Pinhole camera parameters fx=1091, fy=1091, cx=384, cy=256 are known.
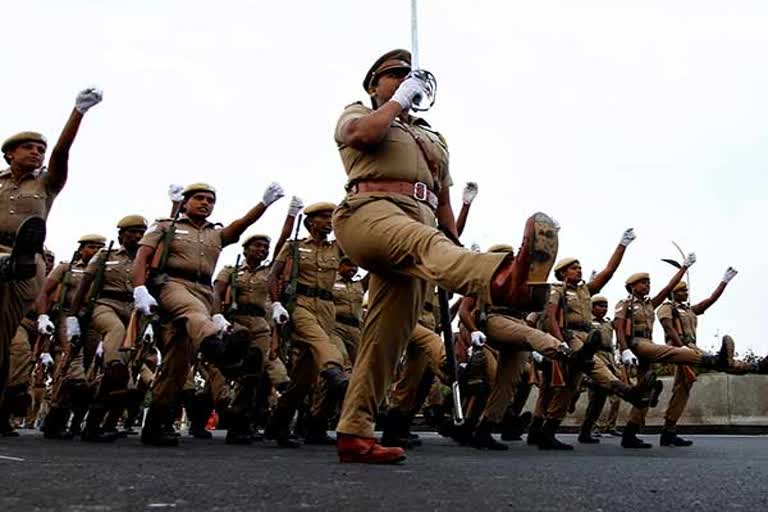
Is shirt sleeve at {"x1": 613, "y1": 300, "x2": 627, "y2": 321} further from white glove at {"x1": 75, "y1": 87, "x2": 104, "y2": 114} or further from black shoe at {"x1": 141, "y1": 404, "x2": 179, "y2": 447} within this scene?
white glove at {"x1": 75, "y1": 87, "x2": 104, "y2": 114}

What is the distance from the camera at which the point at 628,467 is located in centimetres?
564

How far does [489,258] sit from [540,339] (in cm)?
519

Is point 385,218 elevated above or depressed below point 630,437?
above

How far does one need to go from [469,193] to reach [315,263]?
5.39 ft

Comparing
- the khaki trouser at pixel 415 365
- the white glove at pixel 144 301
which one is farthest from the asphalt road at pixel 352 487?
the khaki trouser at pixel 415 365

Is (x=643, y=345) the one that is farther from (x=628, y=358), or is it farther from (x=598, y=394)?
(x=598, y=394)

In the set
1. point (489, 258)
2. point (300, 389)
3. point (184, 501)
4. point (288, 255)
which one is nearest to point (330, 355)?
point (300, 389)

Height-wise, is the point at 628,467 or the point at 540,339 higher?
the point at 540,339

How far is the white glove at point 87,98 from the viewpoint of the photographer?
612 cm

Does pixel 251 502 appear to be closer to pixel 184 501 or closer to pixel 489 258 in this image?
pixel 184 501

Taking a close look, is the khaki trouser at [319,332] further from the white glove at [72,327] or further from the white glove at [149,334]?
the white glove at [72,327]

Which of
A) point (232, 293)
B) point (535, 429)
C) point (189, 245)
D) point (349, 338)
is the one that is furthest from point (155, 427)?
point (535, 429)

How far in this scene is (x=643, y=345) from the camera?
434 inches

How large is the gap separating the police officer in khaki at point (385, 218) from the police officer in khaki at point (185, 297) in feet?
7.00
